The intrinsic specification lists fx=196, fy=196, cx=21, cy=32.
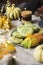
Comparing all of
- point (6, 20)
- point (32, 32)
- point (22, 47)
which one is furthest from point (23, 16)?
point (22, 47)

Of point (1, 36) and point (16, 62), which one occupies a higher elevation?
point (1, 36)

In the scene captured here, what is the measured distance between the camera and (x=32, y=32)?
1322 millimetres

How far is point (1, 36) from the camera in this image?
1370mm

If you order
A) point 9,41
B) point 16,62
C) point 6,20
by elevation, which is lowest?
point 16,62

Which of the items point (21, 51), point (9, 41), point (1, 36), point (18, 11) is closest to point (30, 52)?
point (21, 51)

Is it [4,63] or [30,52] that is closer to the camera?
[4,63]

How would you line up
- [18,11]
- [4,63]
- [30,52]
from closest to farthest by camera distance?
[4,63], [30,52], [18,11]

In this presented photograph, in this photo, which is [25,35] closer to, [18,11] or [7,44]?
[7,44]

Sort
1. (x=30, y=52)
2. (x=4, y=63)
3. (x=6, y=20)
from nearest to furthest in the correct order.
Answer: (x=4, y=63)
(x=30, y=52)
(x=6, y=20)

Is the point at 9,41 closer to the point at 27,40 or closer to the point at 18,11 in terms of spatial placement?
the point at 27,40

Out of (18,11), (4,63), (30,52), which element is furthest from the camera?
(18,11)

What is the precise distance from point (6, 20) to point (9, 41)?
25 cm

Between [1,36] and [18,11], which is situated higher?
[18,11]

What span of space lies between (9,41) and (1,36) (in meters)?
0.11
